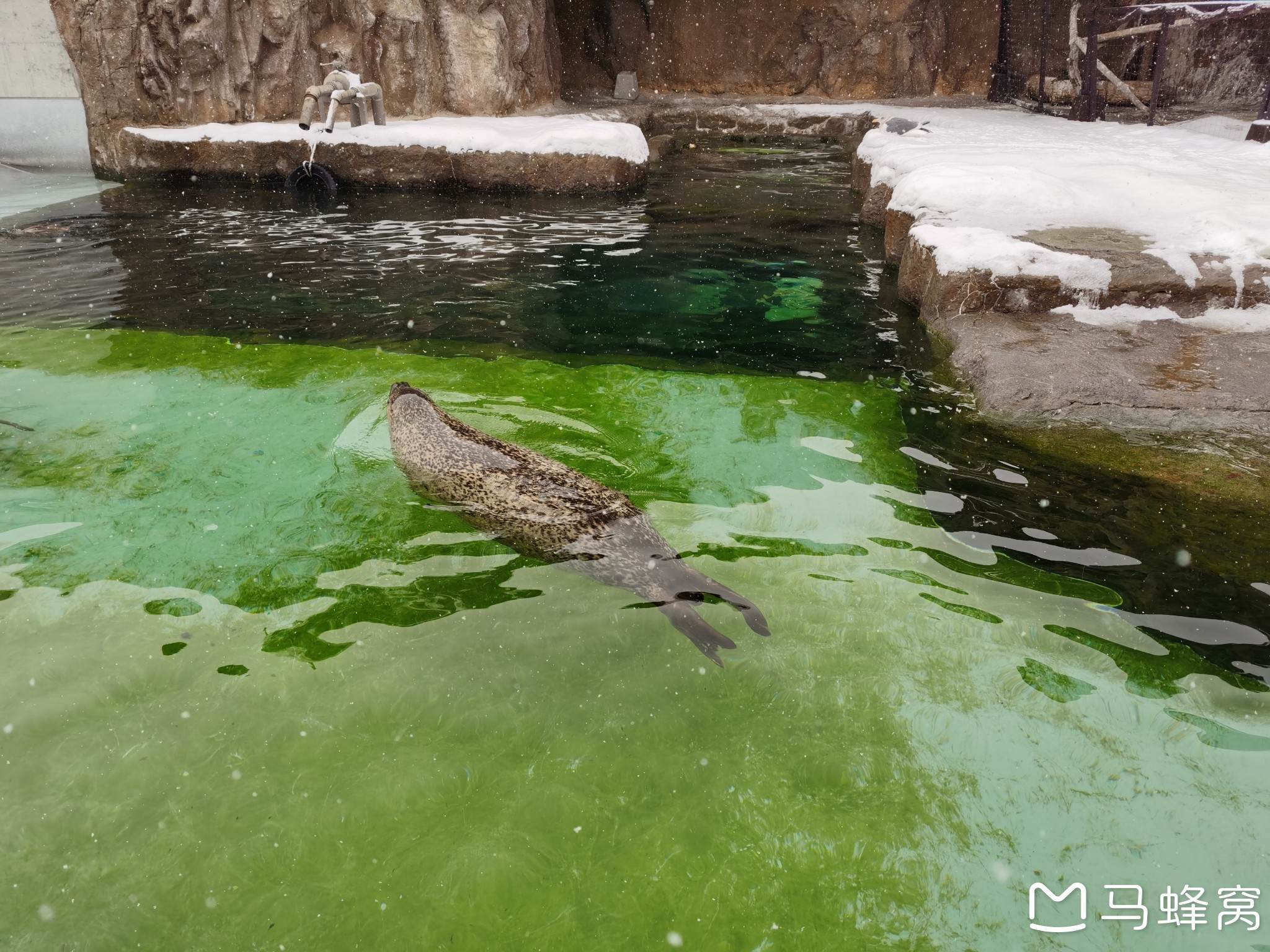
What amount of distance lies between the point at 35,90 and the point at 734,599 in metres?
15.5

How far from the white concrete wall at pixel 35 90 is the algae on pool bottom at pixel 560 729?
12142 mm

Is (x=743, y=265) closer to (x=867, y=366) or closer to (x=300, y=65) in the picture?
(x=867, y=366)

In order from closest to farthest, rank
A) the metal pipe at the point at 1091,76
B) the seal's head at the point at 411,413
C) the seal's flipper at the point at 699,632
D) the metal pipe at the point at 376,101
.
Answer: the seal's flipper at the point at 699,632 < the seal's head at the point at 411,413 < the metal pipe at the point at 1091,76 < the metal pipe at the point at 376,101

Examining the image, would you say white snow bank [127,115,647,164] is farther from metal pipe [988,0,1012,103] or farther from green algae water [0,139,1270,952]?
metal pipe [988,0,1012,103]

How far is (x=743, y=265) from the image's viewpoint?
837 cm

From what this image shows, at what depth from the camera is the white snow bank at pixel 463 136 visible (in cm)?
1153

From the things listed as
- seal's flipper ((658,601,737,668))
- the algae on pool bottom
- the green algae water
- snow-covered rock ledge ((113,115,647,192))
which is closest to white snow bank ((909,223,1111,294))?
the green algae water

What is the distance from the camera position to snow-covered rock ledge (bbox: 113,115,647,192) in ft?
37.9

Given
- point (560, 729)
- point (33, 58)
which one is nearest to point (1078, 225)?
point (560, 729)

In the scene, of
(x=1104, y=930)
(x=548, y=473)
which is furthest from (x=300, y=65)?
(x=1104, y=930)

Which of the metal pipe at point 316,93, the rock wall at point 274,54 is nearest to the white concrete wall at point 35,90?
the rock wall at point 274,54

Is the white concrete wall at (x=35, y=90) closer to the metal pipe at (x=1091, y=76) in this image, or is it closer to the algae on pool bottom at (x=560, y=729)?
the algae on pool bottom at (x=560, y=729)

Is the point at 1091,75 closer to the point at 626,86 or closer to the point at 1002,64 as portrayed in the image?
the point at 1002,64

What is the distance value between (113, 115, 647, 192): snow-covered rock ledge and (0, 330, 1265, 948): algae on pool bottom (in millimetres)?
8300
